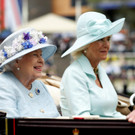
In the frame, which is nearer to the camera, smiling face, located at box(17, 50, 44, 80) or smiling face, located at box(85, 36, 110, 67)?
smiling face, located at box(17, 50, 44, 80)

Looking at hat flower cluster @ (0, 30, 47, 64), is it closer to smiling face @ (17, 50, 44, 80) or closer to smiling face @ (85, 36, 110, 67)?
smiling face @ (17, 50, 44, 80)

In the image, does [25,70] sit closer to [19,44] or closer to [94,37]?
[19,44]

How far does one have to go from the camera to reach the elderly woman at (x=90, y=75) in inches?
132

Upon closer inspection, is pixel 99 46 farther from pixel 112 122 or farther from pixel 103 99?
pixel 112 122

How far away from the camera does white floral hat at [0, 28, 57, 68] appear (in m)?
3.26

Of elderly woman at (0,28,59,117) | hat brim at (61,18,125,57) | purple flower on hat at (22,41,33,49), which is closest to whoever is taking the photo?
elderly woman at (0,28,59,117)

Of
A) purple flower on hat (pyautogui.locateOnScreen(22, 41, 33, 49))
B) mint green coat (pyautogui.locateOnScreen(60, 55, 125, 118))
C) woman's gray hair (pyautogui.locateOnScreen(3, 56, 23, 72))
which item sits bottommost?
mint green coat (pyautogui.locateOnScreen(60, 55, 125, 118))

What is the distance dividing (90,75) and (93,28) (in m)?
0.37

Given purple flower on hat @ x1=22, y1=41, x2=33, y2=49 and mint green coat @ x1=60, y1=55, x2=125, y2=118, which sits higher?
purple flower on hat @ x1=22, y1=41, x2=33, y2=49

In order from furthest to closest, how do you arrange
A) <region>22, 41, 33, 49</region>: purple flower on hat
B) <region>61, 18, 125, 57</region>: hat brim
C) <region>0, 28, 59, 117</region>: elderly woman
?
<region>61, 18, 125, 57</region>: hat brim
<region>22, 41, 33, 49</region>: purple flower on hat
<region>0, 28, 59, 117</region>: elderly woman

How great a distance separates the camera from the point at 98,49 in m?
3.57

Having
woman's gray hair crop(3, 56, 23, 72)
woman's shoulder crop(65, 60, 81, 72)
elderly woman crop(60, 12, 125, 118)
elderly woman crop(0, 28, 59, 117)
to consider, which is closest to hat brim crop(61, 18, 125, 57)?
elderly woman crop(60, 12, 125, 118)

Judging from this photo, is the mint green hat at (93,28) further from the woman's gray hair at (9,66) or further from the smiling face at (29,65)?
the woman's gray hair at (9,66)

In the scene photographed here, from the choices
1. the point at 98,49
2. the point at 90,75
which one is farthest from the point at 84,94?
the point at 98,49
